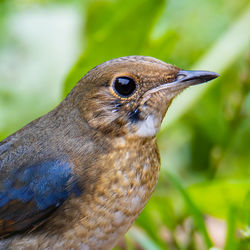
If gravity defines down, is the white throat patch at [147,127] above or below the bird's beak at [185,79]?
below

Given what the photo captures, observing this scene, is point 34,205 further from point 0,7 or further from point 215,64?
point 0,7

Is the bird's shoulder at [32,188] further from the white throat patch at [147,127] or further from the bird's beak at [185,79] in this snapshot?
the bird's beak at [185,79]

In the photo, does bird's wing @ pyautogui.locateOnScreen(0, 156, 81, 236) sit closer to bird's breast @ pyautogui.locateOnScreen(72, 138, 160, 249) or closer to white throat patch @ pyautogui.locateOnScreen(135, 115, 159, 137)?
bird's breast @ pyautogui.locateOnScreen(72, 138, 160, 249)

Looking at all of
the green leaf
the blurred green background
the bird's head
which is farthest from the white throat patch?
the green leaf

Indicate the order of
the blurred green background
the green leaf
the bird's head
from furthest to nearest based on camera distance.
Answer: the blurred green background → the green leaf → the bird's head

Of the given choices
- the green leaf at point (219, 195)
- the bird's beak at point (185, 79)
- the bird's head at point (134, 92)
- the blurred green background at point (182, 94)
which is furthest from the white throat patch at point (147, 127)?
the green leaf at point (219, 195)

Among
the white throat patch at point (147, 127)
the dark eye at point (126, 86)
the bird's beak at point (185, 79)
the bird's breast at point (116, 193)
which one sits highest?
the dark eye at point (126, 86)
